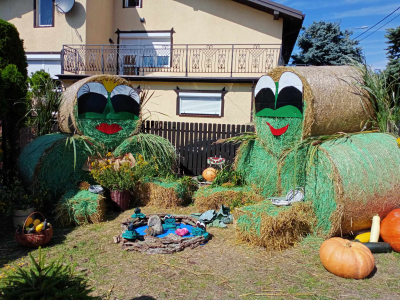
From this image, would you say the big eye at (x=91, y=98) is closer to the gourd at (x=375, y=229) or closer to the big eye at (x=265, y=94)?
the big eye at (x=265, y=94)

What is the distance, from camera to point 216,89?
1251 cm

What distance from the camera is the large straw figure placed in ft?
17.9

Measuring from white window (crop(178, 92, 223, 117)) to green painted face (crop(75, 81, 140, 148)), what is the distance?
6096mm

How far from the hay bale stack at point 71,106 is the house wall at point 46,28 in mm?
8223

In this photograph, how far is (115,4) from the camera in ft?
48.9

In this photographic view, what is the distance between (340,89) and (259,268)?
9.49 ft

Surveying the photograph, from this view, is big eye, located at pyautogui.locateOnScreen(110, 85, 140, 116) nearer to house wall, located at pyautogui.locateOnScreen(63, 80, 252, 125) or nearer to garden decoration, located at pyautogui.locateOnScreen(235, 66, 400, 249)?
garden decoration, located at pyautogui.locateOnScreen(235, 66, 400, 249)

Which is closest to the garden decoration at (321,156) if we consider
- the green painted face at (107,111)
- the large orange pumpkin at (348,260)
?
the large orange pumpkin at (348,260)

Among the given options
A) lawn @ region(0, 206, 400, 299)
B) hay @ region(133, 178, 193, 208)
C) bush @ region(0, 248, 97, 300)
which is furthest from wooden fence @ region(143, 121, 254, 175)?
bush @ region(0, 248, 97, 300)

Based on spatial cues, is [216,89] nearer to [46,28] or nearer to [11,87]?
[11,87]

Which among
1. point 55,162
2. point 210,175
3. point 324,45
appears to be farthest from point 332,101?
point 324,45

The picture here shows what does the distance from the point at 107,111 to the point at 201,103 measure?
665cm

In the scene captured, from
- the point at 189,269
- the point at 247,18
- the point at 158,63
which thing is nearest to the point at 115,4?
the point at 158,63

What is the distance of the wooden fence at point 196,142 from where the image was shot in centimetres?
821
